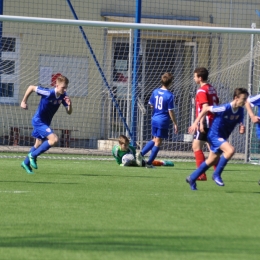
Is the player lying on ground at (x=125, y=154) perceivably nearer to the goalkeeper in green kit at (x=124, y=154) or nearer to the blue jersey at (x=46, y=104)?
the goalkeeper in green kit at (x=124, y=154)

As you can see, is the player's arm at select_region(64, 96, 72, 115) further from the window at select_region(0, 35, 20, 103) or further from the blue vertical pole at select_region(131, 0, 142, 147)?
the blue vertical pole at select_region(131, 0, 142, 147)

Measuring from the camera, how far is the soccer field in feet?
20.2

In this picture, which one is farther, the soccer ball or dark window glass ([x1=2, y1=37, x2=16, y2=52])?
dark window glass ([x1=2, y1=37, x2=16, y2=52])

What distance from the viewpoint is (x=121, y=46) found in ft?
58.7

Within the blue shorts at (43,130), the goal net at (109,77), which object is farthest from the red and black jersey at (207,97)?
the goal net at (109,77)

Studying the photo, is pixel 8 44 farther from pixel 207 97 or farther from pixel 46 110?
pixel 207 97

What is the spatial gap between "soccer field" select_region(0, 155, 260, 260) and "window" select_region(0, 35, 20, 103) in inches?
182

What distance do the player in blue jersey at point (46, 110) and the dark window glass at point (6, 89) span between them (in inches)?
186

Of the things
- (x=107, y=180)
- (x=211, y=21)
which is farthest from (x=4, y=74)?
(x=211, y=21)

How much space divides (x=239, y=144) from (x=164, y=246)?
1240cm

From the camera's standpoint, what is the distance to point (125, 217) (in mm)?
7840

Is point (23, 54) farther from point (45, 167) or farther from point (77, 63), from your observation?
point (45, 167)

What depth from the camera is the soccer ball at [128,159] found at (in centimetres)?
1507

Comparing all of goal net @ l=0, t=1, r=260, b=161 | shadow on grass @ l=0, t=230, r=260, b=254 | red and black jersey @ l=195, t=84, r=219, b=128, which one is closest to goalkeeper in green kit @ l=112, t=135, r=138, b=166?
goal net @ l=0, t=1, r=260, b=161
